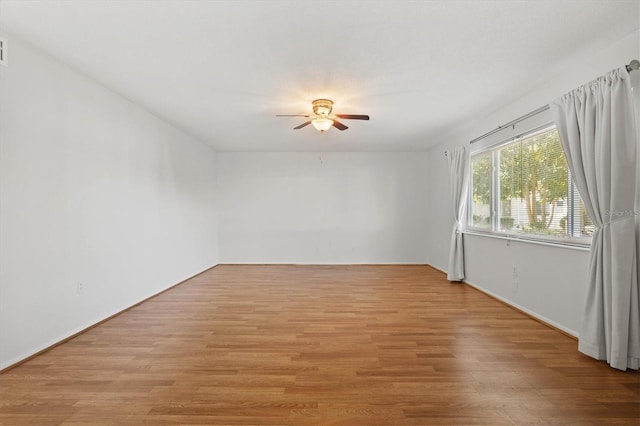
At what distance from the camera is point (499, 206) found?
13.7ft

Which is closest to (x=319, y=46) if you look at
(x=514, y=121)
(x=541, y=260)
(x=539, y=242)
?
(x=514, y=121)

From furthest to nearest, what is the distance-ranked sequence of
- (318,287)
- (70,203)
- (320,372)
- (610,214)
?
(318,287) → (70,203) → (610,214) → (320,372)

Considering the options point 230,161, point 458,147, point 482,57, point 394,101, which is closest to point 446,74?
point 482,57

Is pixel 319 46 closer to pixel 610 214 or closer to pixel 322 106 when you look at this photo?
pixel 322 106

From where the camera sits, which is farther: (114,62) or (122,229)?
(122,229)

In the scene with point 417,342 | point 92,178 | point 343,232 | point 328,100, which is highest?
point 328,100

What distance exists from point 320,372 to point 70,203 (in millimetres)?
2816

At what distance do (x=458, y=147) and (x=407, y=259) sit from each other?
2.89m

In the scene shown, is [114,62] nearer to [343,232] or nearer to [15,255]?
[15,255]

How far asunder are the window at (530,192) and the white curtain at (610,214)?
0.48 m

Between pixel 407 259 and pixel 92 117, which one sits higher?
pixel 92 117

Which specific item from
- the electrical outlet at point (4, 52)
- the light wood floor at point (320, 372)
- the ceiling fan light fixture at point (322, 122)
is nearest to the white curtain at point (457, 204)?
the light wood floor at point (320, 372)

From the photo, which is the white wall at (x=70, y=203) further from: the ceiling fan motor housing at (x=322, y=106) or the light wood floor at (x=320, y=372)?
the ceiling fan motor housing at (x=322, y=106)

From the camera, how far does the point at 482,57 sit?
2619 millimetres
